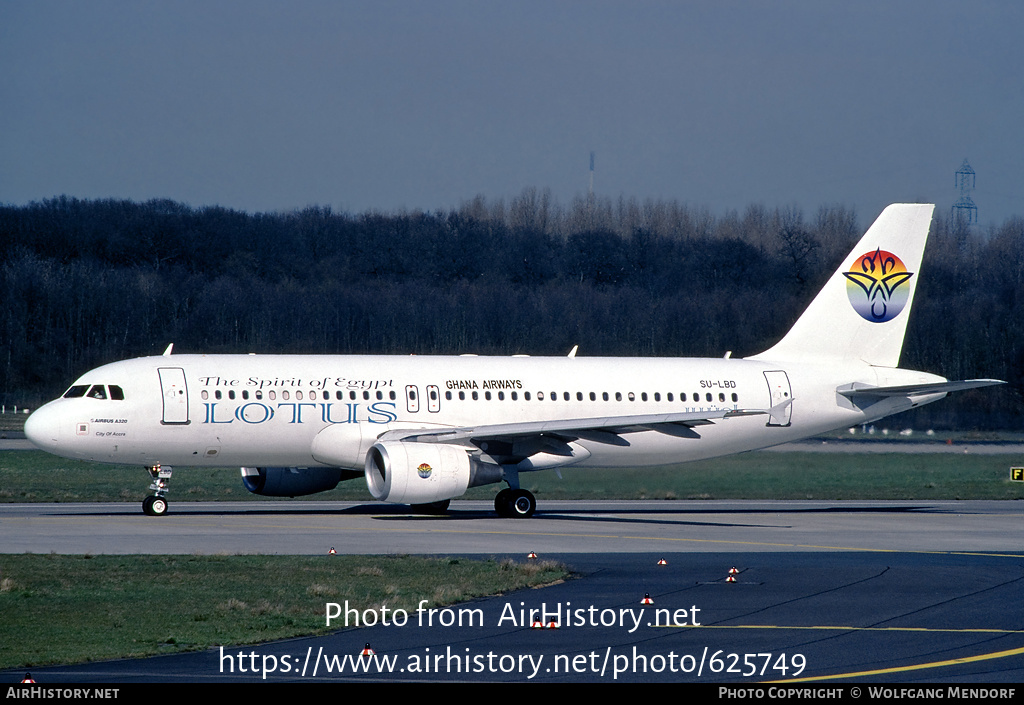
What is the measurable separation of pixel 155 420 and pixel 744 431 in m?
15.5

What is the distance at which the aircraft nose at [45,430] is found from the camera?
28.6 metres

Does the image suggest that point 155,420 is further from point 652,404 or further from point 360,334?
point 360,334

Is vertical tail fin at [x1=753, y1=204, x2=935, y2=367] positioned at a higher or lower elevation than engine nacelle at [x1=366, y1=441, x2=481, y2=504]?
higher

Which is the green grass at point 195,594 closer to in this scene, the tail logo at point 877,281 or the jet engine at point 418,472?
the jet engine at point 418,472

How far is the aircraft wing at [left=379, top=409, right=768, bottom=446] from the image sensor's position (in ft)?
96.0

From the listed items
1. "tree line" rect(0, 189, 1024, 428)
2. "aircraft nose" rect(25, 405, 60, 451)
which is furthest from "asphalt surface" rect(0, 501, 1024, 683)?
"tree line" rect(0, 189, 1024, 428)

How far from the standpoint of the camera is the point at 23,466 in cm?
4431

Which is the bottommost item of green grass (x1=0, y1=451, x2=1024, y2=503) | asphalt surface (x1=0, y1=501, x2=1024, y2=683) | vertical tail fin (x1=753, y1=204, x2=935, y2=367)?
green grass (x1=0, y1=451, x2=1024, y2=503)

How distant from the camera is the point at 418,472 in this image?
1108 inches

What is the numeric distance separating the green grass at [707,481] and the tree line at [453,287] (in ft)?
51.9

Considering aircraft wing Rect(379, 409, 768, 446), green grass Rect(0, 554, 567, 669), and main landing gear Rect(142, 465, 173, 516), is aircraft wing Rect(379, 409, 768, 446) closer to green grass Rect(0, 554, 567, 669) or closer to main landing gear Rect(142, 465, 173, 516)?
main landing gear Rect(142, 465, 173, 516)

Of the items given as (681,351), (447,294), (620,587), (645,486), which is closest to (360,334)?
(447,294)

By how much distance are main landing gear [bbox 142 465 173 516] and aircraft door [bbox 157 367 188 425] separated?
1295mm

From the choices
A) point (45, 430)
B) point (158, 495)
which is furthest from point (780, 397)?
point (45, 430)
